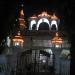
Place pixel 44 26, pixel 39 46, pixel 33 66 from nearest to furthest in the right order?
pixel 33 66
pixel 39 46
pixel 44 26

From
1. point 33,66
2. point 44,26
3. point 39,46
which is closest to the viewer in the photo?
point 33,66

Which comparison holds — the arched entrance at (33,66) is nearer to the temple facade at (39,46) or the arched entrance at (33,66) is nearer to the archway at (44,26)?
the temple facade at (39,46)

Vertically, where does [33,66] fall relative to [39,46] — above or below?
below

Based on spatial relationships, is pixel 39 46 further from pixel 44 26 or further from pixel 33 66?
pixel 33 66

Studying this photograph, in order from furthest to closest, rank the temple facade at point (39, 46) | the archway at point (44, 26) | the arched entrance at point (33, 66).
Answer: the archway at point (44, 26)
the temple facade at point (39, 46)
the arched entrance at point (33, 66)

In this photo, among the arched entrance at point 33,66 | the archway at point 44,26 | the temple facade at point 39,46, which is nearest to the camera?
the arched entrance at point 33,66

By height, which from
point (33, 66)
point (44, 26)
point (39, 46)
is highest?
point (44, 26)

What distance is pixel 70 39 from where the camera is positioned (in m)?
6.81

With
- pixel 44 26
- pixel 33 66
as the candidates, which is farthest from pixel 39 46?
pixel 33 66

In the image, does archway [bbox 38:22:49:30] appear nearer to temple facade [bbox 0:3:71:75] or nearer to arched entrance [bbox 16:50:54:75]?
temple facade [bbox 0:3:71:75]

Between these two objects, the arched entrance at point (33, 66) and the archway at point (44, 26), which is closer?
the arched entrance at point (33, 66)

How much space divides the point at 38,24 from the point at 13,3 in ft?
125

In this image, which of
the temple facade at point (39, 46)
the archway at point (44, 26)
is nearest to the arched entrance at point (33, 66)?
the temple facade at point (39, 46)

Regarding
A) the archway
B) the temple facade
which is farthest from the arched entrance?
the archway
